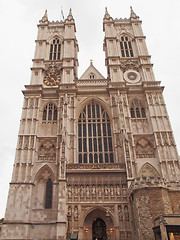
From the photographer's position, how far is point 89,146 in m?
23.0

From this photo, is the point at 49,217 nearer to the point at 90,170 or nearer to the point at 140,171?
the point at 90,170

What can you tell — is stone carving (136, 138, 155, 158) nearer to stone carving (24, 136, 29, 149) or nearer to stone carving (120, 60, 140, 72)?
stone carving (120, 60, 140, 72)

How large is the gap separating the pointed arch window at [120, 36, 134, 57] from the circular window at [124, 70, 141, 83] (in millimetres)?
3292

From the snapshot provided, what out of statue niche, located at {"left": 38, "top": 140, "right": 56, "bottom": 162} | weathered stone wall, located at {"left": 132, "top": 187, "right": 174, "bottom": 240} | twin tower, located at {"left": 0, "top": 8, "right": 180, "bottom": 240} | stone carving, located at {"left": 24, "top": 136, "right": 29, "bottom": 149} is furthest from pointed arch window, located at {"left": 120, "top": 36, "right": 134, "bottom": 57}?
weathered stone wall, located at {"left": 132, "top": 187, "right": 174, "bottom": 240}

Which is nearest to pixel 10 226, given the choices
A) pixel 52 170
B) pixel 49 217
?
pixel 49 217

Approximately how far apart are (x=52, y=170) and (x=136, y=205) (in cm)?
881

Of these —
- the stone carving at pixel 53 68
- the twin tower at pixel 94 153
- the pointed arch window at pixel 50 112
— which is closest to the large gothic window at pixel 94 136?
the twin tower at pixel 94 153

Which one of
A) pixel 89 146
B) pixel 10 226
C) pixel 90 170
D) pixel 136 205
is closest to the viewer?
pixel 136 205

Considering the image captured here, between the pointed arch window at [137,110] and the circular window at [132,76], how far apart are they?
294cm

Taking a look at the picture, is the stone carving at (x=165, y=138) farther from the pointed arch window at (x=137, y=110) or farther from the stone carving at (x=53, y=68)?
the stone carving at (x=53, y=68)

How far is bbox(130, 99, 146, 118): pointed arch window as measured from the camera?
24.6m

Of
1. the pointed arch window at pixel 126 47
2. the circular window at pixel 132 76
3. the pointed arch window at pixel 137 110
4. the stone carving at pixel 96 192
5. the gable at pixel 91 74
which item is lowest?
the stone carving at pixel 96 192

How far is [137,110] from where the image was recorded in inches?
987

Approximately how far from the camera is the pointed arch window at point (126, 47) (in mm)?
29788
